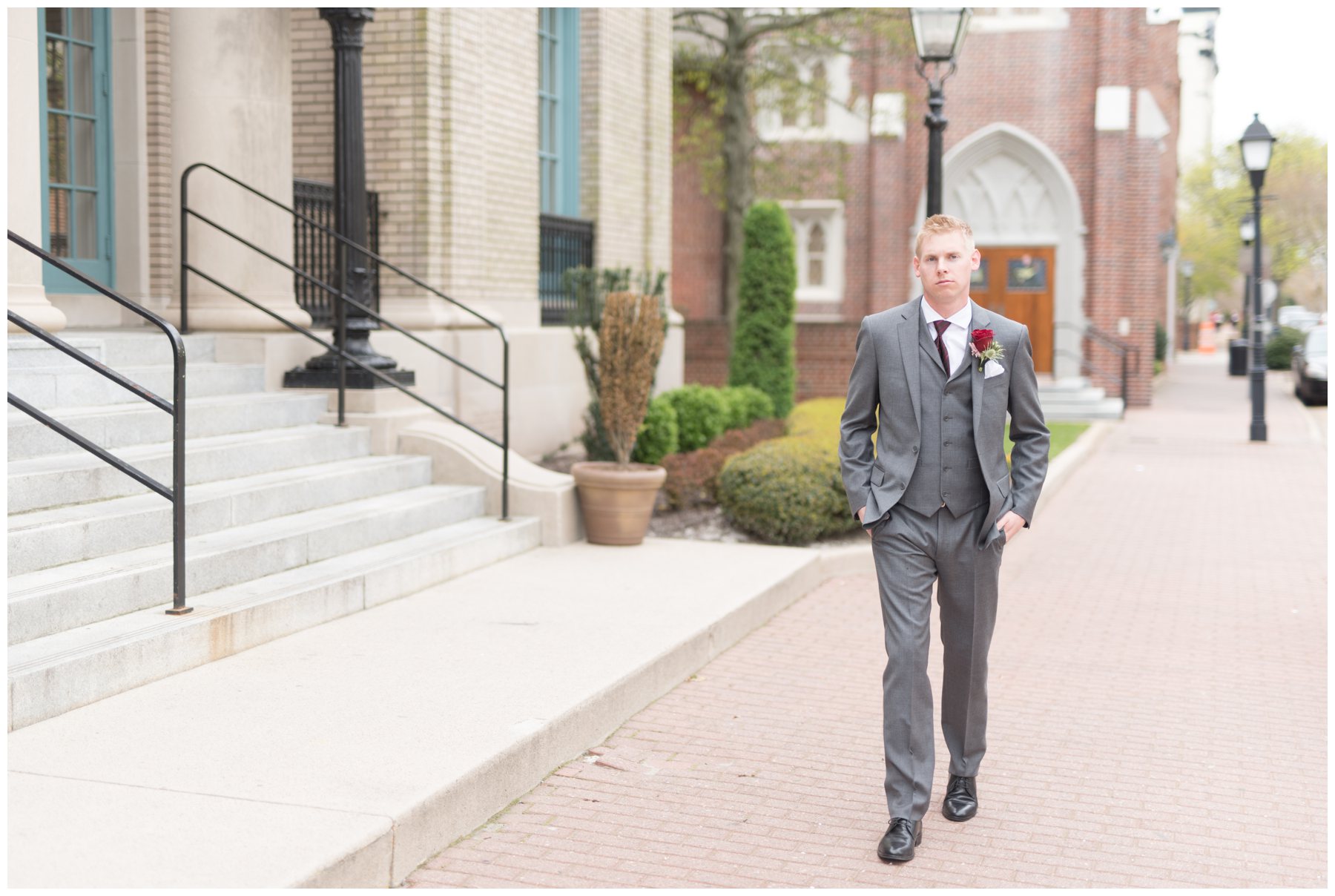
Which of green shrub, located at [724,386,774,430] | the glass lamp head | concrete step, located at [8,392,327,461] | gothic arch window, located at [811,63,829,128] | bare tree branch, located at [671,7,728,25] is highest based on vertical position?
bare tree branch, located at [671,7,728,25]

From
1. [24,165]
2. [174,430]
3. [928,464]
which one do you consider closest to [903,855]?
[928,464]

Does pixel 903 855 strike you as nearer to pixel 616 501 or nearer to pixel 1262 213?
pixel 616 501

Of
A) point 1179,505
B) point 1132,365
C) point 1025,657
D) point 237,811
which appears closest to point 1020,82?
point 1132,365

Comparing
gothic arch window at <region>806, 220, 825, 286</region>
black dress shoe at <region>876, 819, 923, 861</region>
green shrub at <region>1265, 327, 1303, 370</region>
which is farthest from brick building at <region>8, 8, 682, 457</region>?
green shrub at <region>1265, 327, 1303, 370</region>

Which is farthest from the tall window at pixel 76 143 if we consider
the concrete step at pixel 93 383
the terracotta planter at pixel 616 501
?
the terracotta planter at pixel 616 501

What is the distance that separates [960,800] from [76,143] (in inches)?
345

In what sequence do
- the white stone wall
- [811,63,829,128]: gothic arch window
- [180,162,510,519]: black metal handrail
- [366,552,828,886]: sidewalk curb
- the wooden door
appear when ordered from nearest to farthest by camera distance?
[366,552,828,886]: sidewalk curb, [180,162,510,519]: black metal handrail, the white stone wall, [811,63,829,128]: gothic arch window, the wooden door

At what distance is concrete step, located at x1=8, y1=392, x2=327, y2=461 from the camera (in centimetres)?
734

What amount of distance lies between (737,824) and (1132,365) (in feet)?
84.0

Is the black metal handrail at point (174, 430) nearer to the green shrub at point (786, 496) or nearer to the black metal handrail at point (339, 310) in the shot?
the black metal handrail at point (339, 310)

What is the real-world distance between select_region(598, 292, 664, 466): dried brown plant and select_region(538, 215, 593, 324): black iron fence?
444cm

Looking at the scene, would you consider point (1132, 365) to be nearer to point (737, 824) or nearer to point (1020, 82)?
point (1020, 82)

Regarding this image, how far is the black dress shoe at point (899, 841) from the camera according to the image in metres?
4.64

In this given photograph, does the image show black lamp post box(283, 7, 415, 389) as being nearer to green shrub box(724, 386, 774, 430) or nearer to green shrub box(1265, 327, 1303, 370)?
green shrub box(724, 386, 774, 430)
